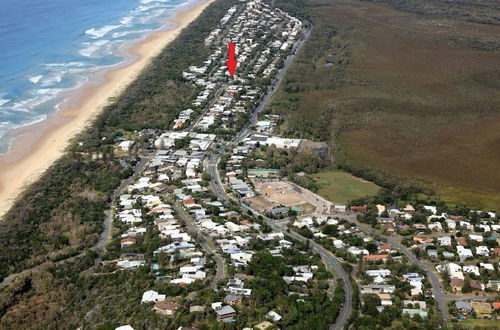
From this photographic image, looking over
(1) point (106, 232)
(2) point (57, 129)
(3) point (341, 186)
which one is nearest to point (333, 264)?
(3) point (341, 186)

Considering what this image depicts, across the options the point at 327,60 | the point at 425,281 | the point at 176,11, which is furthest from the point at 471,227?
the point at 176,11

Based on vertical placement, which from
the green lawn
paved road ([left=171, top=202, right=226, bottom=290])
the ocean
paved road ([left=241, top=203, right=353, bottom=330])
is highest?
the ocean

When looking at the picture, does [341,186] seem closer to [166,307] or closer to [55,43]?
[166,307]

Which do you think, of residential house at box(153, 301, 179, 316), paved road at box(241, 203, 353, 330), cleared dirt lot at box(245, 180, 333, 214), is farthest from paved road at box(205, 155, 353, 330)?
residential house at box(153, 301, 179, 316)

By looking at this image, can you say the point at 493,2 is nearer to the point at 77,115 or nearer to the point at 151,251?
the point at 77,115

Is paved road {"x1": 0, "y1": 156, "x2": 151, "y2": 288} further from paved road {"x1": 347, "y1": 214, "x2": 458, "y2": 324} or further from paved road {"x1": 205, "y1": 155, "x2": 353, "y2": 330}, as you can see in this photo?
paved road {"x1": 347, "y1": 214, "x2": 458, "y2": 324}
